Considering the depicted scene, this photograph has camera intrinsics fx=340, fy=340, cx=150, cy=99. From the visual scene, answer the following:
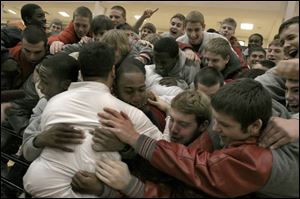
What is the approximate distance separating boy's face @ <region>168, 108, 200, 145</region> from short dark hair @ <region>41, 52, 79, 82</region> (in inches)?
20.1

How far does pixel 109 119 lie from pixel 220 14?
20.0ft

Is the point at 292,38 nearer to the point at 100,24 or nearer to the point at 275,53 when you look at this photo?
the point at 100,24

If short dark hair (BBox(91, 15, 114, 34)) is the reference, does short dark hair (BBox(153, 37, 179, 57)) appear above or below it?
below

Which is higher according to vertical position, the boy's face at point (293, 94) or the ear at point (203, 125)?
the boy's face at point (293, 94)

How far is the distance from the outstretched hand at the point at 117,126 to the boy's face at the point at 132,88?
1.19ft

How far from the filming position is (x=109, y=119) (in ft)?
4.21

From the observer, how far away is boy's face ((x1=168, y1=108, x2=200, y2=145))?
1.48 meters

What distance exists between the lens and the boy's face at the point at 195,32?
293cm

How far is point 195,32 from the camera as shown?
2945 mm

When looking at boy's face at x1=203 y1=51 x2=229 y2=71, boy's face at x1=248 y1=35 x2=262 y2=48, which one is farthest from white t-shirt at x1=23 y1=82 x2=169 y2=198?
boy's face at x1=248 y1=35 x2=262 y2=48

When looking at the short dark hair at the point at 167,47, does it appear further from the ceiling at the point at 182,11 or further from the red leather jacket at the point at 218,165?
the ceiling at the point at 182,11

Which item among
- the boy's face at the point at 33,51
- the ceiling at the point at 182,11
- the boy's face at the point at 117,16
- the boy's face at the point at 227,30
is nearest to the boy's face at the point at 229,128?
the boy's face at the point at 33,51

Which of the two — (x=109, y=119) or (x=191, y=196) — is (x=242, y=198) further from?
(x=109, y=119)

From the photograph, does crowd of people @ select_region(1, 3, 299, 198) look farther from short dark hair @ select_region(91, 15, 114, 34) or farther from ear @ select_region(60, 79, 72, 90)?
short dark hair @ select_region(91, 15, 114, 34)
